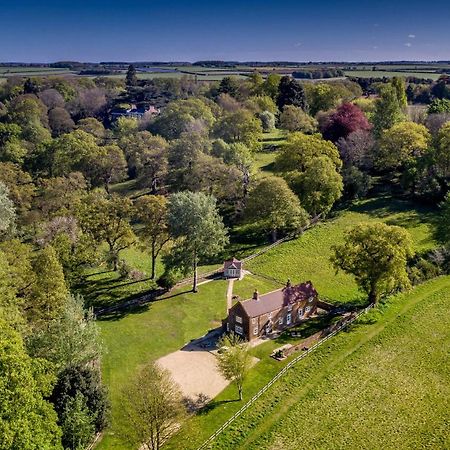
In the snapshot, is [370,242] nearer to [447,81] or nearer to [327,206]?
[327,206]

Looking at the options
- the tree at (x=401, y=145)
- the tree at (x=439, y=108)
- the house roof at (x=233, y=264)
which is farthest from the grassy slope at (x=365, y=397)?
the tree at (x=439, y=108)

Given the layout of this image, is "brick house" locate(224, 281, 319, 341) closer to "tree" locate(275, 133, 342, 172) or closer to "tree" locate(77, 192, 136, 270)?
"tree" locate(77, 192, 136, 270)

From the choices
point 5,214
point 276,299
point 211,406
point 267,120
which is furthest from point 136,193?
point 211,406

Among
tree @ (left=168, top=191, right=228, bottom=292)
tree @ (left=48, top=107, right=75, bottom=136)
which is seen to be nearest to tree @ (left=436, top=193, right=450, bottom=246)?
tree @ (left=168, top=191, right=228, bottom=292)

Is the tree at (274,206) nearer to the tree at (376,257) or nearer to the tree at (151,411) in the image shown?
the tree at (376,257)

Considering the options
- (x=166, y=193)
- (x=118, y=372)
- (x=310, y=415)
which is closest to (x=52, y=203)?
(x=166, y=193)

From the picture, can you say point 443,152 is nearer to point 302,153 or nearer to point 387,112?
point 387,112
